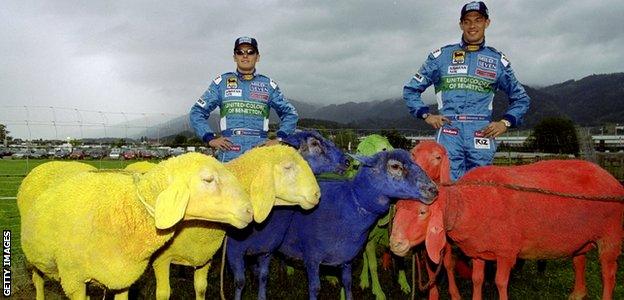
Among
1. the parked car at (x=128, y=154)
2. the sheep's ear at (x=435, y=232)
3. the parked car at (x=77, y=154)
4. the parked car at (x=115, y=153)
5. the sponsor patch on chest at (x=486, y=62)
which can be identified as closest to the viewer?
the sheep's ear at (x=435, y=232)

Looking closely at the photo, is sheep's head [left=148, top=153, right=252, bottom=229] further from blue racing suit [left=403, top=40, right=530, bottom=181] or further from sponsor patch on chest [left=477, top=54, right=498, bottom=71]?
sponsor patch on chest [left=477, top=54, right=498, bottom=71]

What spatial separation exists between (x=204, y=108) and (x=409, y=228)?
380cm

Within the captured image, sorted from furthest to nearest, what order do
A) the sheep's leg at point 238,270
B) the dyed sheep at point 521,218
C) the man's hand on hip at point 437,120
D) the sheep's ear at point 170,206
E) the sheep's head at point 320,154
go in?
1. the sheep's head at point 320,154
2. the man's hand on hip at point 437,120
3. the sheep's leg at point 238,270
4. the dyed sheep at point 521,218
5. the sheep's ear at point 170,206

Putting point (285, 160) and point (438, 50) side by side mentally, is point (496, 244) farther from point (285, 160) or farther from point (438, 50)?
point (438, 50)

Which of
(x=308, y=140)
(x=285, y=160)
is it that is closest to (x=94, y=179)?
(x=285, y=160)

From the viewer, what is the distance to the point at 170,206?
3662 millimetres

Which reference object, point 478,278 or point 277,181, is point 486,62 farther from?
point 277,181

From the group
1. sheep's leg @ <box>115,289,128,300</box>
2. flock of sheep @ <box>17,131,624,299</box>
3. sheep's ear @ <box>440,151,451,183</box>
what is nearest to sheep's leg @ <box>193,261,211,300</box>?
flock of sheep @ <box>17,131,624,299</box>

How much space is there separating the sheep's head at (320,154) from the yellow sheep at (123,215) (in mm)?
2093

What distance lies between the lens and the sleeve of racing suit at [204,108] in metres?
6.95

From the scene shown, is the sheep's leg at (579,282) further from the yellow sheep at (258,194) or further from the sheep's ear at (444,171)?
the yellow sheep at (258,194)

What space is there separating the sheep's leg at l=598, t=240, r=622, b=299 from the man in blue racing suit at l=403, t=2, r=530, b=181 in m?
1.54

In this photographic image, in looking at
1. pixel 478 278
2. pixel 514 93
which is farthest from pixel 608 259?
pixel 514 93

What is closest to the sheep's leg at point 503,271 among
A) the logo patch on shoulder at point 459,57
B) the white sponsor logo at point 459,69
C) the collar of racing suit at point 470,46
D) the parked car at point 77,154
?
the white sponsor logo at point 459,69
